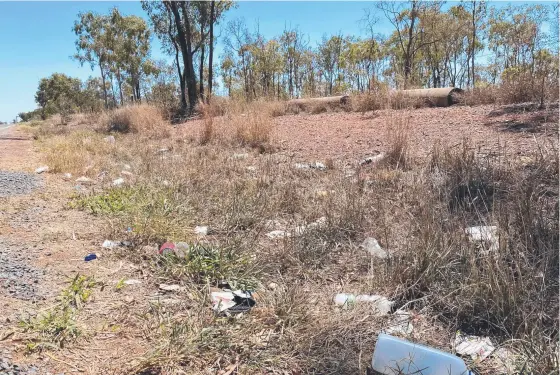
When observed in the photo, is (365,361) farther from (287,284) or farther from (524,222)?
(524,222)

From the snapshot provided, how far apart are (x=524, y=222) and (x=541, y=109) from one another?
379 cm

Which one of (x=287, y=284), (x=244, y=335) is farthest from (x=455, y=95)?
(x=244, y=335)

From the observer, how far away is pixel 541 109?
4977 millimetres

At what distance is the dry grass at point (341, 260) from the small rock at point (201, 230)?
0.23ft

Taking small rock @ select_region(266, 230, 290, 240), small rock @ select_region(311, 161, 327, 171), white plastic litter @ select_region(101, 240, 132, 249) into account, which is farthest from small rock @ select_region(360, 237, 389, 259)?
small rock @ select_region(311, 161, 327, 171)

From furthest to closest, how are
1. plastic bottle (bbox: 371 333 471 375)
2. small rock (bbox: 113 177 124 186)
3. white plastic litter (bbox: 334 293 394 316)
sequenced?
1. small rock (bbox: 113 177 124 186)
2. white plastic litter (bbox: 334 293 394 316)
3. plastic bottle (bbox: 371 333 471 375)

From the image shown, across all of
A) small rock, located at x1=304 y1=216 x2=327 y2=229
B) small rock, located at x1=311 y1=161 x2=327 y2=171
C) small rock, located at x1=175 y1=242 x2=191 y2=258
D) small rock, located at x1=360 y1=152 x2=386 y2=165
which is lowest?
small rock, located at x1=175 y1=242 x2=191 y2=258

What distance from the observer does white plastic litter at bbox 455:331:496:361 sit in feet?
4.74

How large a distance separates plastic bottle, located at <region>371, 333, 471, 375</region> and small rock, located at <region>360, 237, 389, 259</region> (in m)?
0.78

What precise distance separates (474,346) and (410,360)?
0.31 m

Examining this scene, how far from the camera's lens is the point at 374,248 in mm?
2287

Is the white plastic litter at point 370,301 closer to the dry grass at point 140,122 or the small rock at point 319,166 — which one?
the small rock at point 319,166

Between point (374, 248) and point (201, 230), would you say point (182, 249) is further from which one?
point (374, 248)

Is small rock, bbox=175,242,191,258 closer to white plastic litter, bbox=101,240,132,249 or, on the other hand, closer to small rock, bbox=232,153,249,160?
white plastic litter, bbox=101,240,132,249
